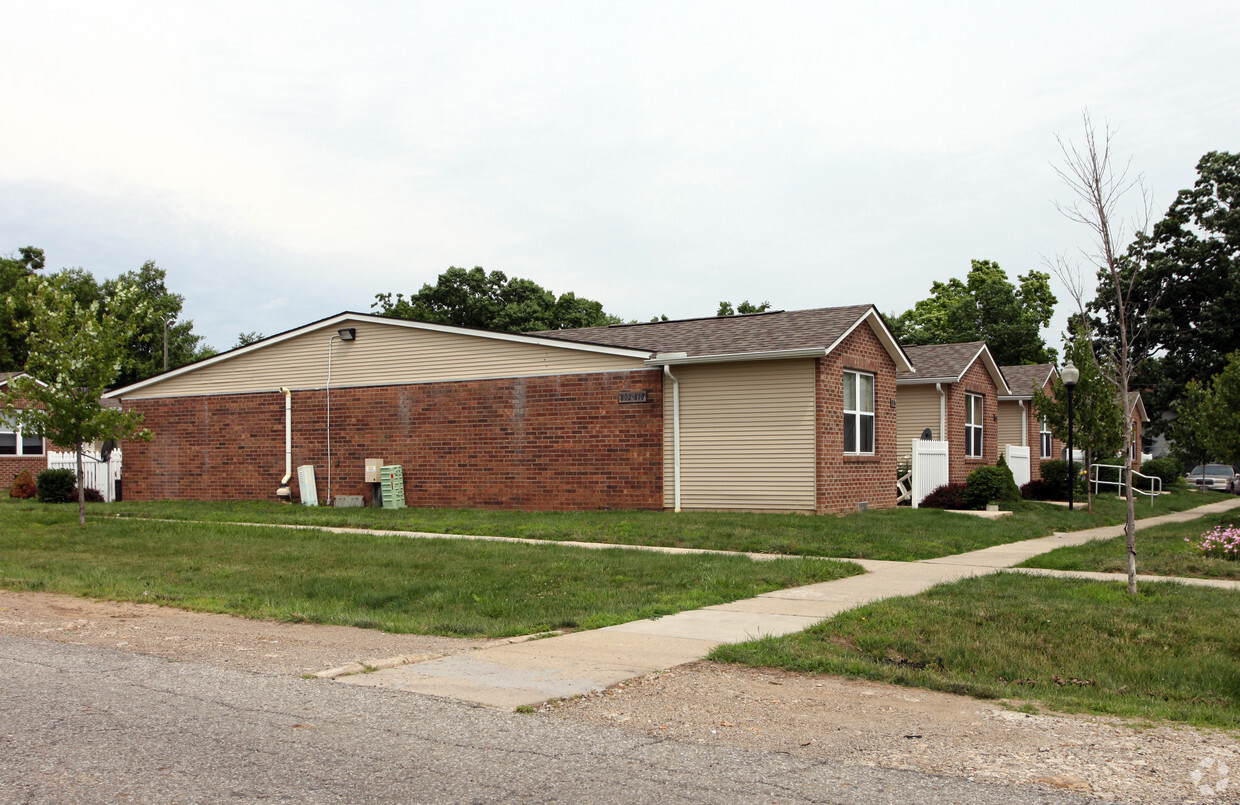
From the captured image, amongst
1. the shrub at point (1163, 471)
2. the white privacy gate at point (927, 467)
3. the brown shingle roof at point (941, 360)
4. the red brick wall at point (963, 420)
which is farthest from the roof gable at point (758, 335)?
the shrub at point (1163, 471)

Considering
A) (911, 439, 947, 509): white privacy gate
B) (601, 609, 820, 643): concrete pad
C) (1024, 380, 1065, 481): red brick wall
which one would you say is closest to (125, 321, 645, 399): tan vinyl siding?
(911, 439, 947, 509): white privacy gate

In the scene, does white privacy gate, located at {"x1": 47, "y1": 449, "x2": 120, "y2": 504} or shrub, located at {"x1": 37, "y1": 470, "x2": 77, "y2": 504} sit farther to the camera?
white privacy gate, located at {"x1": 47, "y1": 449, "x2": 120, "y2": 504}

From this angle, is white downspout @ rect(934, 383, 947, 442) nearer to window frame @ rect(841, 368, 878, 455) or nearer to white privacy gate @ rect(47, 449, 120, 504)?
window frame @ rect(841, 368, 878, 455)

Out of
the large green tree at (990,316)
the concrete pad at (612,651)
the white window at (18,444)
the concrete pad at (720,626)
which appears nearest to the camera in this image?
the concrete pad at (612,651)

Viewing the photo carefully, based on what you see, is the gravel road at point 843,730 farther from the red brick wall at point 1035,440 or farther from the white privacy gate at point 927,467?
the red brick wall at point 1035,440

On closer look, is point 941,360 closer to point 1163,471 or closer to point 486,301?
point 1163,471

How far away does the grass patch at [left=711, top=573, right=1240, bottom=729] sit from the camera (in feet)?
22.2

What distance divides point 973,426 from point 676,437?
12.3m

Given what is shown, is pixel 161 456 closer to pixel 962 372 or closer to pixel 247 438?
pixel 247 438

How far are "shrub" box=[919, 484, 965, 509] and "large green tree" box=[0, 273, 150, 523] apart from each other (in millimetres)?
16549

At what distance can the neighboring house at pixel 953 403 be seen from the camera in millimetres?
26312

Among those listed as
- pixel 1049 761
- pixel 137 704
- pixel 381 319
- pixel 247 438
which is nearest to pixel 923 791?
pixel 1049 761

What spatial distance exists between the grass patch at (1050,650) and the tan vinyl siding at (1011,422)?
24457mm

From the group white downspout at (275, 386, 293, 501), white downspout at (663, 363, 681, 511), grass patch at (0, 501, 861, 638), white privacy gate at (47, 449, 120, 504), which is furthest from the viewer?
white privacy gate at (47, 449, 120, 504)
